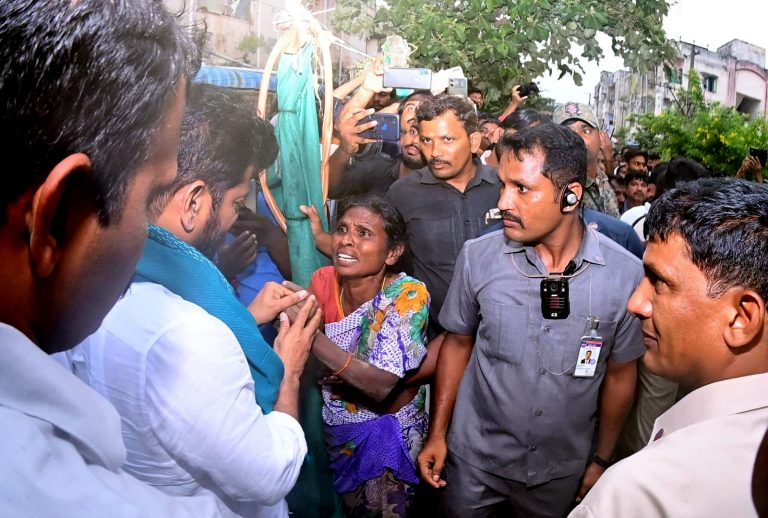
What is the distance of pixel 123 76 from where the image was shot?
654mm

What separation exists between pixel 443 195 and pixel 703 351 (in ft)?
6.28

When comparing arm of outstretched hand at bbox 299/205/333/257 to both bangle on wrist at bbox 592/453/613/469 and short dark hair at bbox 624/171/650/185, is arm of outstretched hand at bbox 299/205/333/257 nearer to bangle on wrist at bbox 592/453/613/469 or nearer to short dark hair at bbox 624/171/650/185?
bangle on wrist at bbox 592/453/613/469

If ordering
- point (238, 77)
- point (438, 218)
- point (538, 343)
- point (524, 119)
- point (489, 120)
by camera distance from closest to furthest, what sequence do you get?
point (538, 343), point (238, 77), point (438, 218), point (524, 119), point (489, 120)

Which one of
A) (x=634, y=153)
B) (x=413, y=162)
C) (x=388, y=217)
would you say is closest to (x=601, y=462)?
(x=388, y=217)

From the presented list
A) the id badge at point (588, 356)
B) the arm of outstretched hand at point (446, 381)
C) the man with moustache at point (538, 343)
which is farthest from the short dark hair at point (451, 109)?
the id badge at point (588, 356)

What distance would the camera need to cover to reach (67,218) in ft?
1.98

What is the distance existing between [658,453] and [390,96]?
152 inches

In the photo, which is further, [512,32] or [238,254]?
[512,32]

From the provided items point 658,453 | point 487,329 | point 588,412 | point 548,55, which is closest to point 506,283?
point 487,329

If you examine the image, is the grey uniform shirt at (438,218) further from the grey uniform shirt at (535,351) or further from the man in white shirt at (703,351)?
the man in white shirt at (703,351)

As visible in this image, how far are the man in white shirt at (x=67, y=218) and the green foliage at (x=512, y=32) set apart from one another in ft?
17.5

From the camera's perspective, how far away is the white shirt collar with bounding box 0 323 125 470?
1.82ft

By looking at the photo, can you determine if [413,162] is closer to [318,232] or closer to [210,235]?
[318,232]

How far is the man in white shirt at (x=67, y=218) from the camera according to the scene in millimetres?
552
